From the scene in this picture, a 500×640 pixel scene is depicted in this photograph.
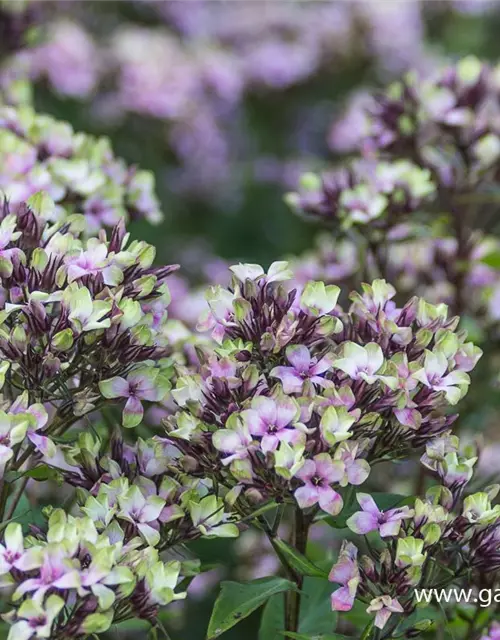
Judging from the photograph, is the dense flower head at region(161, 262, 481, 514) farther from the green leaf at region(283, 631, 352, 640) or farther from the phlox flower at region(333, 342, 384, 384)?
the green leaf at region(283, 631, 352, 640)

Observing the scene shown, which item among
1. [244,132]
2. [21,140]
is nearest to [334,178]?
[21,140]

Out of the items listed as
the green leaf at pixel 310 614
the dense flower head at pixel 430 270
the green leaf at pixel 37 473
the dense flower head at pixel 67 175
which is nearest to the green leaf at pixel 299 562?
the green leaf at pixel 310 614

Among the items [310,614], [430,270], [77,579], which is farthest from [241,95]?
[77,579]

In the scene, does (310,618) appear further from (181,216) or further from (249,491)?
(181,216)

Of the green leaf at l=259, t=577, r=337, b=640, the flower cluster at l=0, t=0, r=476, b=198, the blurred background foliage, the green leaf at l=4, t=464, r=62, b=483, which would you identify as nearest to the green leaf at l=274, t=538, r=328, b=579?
the green leaf at l=259, t=577, r=337, b=640

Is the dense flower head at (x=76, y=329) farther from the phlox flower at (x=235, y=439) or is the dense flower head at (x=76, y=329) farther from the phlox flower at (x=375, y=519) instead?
the phlox flower at (x=375, y=519)
